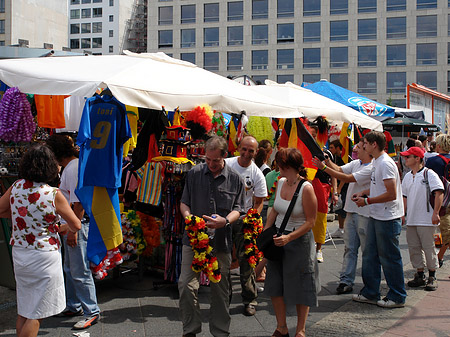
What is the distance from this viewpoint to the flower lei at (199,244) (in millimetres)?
4172

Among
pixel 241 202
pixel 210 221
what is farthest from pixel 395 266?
pixel 210 221

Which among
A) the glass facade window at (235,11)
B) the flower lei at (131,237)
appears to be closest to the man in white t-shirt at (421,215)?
the flower lei at (131,237)

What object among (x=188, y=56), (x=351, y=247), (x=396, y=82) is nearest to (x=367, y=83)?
(x=396, y=82)

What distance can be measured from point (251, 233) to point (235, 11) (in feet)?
180

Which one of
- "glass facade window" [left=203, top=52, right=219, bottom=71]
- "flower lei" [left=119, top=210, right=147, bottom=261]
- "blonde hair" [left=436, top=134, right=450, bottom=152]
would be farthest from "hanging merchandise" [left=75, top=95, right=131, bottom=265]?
"glass facade window" [left=203, top=52, right=219, bottom=71]

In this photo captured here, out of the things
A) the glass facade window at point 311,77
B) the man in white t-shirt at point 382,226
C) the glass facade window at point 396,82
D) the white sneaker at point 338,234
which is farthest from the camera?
the glass facade window at point 311,77

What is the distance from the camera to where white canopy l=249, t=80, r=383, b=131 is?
24.6 feet

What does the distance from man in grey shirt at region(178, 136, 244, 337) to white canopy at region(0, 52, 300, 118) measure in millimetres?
1079

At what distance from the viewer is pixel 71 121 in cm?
613

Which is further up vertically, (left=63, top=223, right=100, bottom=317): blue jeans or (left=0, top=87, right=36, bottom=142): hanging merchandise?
(left=0, top=87, right=36, bottom=142): hanging merchandise

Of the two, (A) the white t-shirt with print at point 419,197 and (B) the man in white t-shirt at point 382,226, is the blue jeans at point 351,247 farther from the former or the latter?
(A) the white t-shirt with print at point 419,197

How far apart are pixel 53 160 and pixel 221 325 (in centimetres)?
214

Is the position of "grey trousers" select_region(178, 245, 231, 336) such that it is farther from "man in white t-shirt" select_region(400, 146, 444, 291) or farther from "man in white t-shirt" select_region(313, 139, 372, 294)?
"man in white t-shirt" select_region(400, 146, 444, 291)

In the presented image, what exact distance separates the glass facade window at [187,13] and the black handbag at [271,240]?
5650 centimetres
